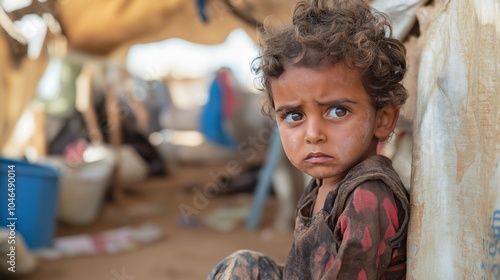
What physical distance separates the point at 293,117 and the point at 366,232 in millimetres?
388

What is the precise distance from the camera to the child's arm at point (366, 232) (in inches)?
52.3

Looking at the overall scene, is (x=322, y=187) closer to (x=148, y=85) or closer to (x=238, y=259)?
(x=238, y=259)

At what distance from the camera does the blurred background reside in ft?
14.4

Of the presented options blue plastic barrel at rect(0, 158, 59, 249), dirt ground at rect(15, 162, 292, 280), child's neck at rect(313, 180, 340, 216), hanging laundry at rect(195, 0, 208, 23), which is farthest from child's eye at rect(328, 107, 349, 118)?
hanging laundry at rect(195, 0, 208, 23)

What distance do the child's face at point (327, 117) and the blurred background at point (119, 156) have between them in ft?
1.12

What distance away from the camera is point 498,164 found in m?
1.30

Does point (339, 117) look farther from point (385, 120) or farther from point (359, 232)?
point (359, 232)

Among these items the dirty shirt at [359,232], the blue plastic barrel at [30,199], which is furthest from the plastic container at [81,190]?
the dirty shirt at [359,232]

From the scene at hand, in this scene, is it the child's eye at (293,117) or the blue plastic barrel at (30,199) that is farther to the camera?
the blue plastic barrel at (30,199)

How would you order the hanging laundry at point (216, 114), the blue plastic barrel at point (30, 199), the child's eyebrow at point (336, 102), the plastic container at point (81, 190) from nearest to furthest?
the child's eyebrow at point (336, 102)
the blue plastic barrel at point (30, 199)
the plastic container at point (81, 190)
the hanging laundry at point (216, 114)

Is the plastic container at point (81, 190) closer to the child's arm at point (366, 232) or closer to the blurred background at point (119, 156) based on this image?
the blurred background at point (119, 156)

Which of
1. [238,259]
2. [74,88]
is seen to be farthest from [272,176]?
[238,259]

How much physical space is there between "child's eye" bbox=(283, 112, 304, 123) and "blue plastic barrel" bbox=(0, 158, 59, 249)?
10.6ft

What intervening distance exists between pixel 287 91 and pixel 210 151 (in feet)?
27.5
